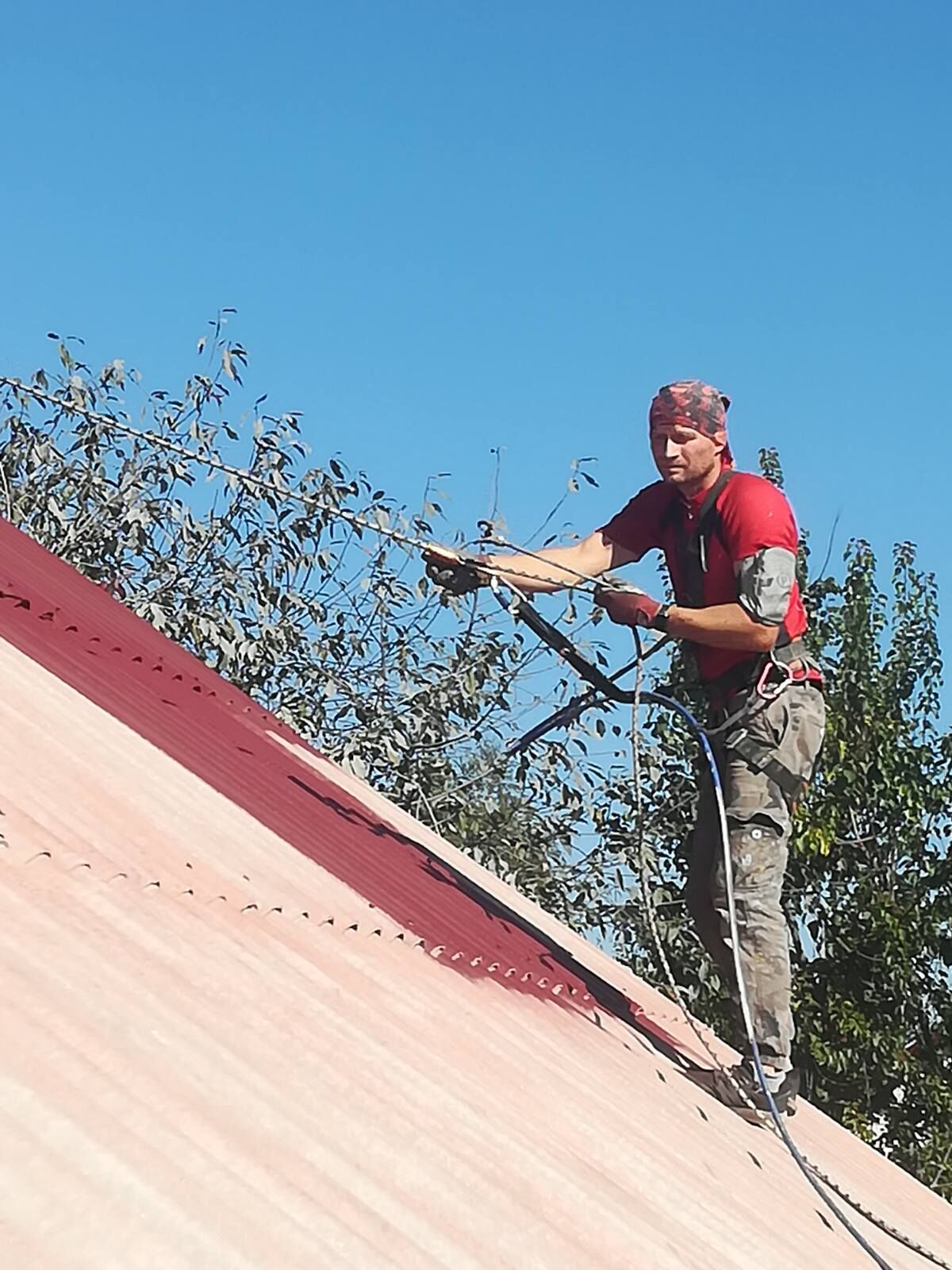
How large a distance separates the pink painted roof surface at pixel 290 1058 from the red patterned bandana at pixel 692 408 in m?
1.42

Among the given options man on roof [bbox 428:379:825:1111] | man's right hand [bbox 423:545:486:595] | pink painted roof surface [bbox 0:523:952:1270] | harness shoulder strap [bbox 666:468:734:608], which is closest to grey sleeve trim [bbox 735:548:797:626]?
man on roof [bbox 428:379:825:1111]

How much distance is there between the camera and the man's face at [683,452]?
425 centimetres

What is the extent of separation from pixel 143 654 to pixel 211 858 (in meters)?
2.78

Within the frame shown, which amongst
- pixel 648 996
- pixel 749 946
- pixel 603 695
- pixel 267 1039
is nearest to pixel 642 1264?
pixel 267 1039

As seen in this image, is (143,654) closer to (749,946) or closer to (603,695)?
(603,695)

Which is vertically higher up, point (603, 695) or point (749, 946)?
point (603, 695)

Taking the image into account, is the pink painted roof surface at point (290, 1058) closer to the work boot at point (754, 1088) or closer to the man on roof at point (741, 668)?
the work boot at point (754, 1088)

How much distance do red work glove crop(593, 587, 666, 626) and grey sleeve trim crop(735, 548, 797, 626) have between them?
0.20 m

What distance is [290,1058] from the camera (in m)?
2.46

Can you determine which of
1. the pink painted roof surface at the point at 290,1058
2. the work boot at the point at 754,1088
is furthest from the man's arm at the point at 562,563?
the work boot at the point at 754,1088

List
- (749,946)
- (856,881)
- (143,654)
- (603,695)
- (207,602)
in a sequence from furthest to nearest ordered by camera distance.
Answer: (856,881) < (207,602) < (143,654) < (603,695) < (749,946)

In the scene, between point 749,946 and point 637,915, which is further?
point 637,915

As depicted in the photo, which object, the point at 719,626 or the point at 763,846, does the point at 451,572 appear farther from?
the point at 763,846

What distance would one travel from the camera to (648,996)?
20.0ft
